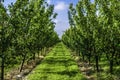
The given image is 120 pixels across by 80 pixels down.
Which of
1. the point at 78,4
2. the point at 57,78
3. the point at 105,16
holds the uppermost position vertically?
the point at 78,4

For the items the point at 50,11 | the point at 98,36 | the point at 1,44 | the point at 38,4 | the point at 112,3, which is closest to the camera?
the point at 1,44

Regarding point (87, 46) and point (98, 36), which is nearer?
point (98, 36)

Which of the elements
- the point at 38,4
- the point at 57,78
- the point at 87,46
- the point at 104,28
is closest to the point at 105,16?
the point at 104,28

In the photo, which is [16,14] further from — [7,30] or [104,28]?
[104,28]

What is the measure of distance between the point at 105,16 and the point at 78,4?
1518cm

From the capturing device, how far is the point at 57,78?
3312 cm

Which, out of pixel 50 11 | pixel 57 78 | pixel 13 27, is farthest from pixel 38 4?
pixel 13 27

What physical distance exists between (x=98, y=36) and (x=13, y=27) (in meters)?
9.36

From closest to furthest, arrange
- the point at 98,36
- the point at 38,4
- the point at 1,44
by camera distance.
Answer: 1. the point at 1,44
2. the point at 98,36
3. the point at 38,4

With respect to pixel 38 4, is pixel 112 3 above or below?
below

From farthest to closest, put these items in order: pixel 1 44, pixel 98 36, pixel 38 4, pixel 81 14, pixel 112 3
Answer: pixel 38 4, pixel 81 14, pixel 98 36, pixel 112 3, pixel 1 44

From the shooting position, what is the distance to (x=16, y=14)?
2772 cm

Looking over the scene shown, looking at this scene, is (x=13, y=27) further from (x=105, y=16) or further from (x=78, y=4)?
(x=78, y=4)

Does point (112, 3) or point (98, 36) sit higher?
point (112, 3)
